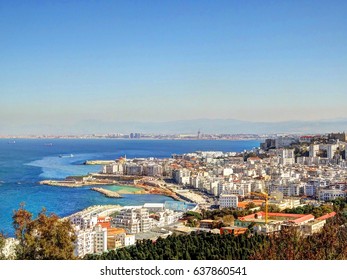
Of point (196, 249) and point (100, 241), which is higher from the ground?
point (196, 249)

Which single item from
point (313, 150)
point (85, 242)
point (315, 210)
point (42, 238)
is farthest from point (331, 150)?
point (42, 238)

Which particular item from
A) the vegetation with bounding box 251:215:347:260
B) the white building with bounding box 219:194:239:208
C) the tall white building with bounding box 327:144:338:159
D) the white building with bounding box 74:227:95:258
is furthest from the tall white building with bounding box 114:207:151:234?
the tall white building with bounding box 327:144:338:159

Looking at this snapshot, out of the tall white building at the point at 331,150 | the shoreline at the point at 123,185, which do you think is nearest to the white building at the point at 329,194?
the shoreline at the point at 123,185

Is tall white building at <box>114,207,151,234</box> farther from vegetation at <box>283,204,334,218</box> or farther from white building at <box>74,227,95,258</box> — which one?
vegetation at <box>283,204,334,218</box>

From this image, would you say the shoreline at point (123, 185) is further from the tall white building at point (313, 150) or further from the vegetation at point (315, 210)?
the tall white building at point (313, 150)

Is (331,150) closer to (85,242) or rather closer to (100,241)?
(100,241)

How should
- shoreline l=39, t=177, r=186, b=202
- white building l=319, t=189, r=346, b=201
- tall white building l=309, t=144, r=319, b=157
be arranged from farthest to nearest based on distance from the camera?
1. tall white building l=309, t=144, r=319, b=157
2. shoreline l=39, t=177, r=186, b=202
3. white building l=319, t=189, r=346, b=201
